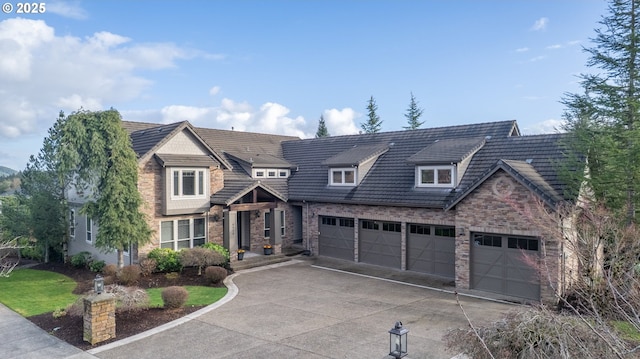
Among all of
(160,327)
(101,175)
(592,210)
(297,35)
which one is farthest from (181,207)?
(592,210)

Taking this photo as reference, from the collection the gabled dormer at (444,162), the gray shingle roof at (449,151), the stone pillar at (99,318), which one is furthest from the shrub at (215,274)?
the gray shingle roof at (449,151)

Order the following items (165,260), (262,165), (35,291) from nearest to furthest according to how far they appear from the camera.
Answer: (35,291), (165,260), (262,165)

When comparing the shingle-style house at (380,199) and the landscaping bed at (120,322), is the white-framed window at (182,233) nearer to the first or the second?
the shingle-style house at (380,199)

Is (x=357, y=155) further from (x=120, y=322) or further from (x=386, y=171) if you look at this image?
(x=120, y=322)

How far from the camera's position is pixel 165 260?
18.9 meters

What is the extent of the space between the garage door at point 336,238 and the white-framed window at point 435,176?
462 cm

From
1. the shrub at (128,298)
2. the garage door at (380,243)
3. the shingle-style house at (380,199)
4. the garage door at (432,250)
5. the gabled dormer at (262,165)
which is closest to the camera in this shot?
the shrub at (128,298)

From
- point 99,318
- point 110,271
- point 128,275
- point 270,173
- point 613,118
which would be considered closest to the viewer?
point 99,318

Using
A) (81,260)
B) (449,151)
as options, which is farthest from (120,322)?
(449,151)

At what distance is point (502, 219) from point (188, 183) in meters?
14.7

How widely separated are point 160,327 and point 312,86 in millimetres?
18565

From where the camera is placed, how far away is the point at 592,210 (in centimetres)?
1344

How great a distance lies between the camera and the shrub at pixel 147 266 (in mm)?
18453

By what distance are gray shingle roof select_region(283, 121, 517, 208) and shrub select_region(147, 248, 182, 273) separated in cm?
797
